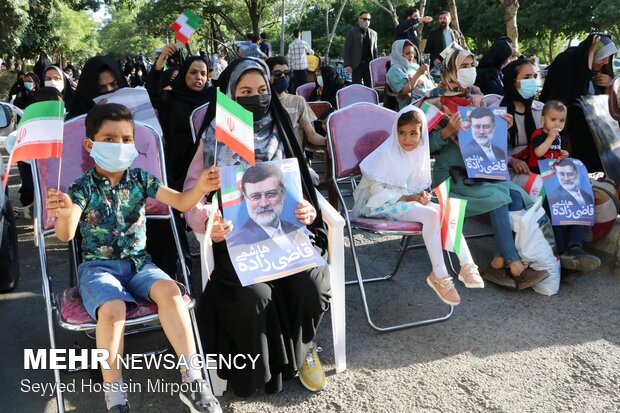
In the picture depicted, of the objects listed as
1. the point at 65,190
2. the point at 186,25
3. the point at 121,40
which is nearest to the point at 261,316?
the point at 65,190

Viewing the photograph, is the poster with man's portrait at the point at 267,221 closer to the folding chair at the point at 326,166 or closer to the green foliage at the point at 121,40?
the folding chair at the point at 326,166

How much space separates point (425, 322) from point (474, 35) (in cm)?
3220

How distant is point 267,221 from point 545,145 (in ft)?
8.24

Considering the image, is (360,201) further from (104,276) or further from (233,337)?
(104,276)

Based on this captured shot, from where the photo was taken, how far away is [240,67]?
298cm

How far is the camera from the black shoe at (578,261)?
3742mm

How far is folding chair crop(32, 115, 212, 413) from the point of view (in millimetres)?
2350

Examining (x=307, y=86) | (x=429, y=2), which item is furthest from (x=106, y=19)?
(x=307, y=86)

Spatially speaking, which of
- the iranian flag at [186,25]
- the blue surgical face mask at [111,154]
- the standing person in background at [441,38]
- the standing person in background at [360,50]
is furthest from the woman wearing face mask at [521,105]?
the standing person in background at [360,50]

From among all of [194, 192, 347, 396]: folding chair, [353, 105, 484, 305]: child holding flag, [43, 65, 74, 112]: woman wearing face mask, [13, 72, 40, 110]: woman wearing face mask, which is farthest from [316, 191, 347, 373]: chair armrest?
[13, 72, 40, 110]: woman wearing face mask

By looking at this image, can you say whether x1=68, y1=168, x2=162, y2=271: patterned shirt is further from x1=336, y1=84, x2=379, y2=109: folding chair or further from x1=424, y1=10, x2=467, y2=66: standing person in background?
x1=424, y1=10, x2=467, y2=66: standing person in background

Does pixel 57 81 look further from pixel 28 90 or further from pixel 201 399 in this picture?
pixel 201 399

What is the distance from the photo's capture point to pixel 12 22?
1670cm

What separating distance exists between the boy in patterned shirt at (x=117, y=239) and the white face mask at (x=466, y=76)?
106 inches
